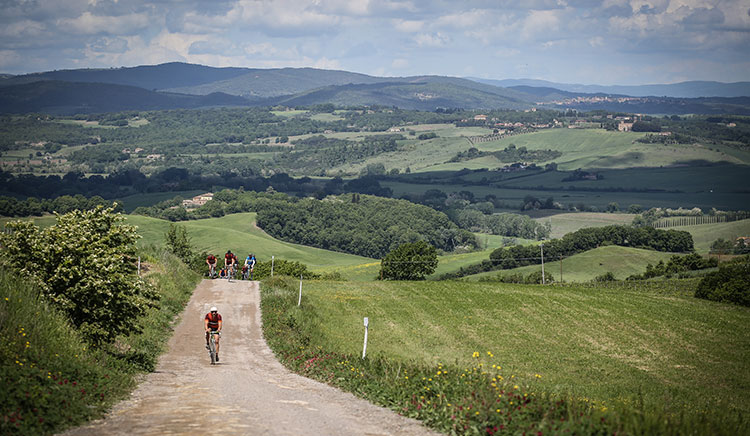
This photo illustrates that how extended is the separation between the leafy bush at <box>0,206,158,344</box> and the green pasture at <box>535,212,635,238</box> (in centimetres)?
15912

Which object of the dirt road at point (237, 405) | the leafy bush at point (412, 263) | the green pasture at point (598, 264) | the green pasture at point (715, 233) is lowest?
the green pasture at point (715, 233)

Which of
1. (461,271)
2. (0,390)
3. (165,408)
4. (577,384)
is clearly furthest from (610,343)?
(461,271)

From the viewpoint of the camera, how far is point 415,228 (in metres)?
180

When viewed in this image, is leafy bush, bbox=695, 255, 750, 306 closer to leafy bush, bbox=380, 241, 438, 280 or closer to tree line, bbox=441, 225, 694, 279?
leafy bush, bbox=380, 241, 438, 280

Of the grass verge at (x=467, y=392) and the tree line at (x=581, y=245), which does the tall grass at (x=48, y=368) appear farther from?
the tree line at (x=581, y=245)

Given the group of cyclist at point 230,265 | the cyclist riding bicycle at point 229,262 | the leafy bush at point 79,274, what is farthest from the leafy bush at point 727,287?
the leafy bush at point 79,274

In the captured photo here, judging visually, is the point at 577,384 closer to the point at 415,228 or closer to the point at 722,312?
the point at 722,312

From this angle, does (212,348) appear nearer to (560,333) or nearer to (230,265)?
(230,265)

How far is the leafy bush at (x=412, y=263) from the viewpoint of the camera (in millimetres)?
68250

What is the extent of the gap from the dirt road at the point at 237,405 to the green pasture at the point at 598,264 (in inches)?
2818

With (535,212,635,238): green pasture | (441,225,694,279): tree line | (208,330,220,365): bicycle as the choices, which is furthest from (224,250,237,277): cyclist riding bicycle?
(535,212,635,238): green pasture

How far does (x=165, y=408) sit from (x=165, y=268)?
24.1 m

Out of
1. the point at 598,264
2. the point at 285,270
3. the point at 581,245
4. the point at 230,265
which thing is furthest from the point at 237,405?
the point at 581,245

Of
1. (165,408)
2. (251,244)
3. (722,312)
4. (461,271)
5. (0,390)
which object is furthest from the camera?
(251,244)
